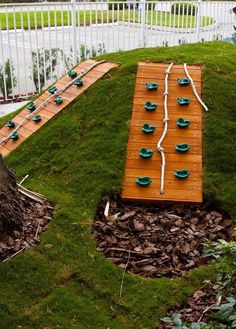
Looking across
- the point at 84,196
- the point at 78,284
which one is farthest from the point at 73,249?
the point at 84,196

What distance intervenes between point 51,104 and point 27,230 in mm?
2291

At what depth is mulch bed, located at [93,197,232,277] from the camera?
11.4 feet

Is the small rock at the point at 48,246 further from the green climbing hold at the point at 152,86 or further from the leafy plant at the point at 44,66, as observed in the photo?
the leafy plant at the point at 44,66

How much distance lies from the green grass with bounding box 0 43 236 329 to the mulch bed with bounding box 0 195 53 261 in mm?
76

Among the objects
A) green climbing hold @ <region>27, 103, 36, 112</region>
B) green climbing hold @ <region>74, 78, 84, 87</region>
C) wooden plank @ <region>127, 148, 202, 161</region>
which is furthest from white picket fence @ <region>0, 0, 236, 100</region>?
wooden plank @ <region>127, 148, 202, 161</region>

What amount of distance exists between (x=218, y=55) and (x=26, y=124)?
250 cm

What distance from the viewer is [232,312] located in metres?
2.11

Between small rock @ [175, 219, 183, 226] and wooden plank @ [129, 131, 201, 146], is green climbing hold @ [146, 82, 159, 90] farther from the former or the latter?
small rock @ [175, 219, 183, 226]

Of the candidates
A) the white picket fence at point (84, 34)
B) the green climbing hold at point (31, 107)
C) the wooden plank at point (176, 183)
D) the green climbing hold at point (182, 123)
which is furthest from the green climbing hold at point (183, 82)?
the white picket fence at point (84, 34)

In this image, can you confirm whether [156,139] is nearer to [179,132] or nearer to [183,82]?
[179,132]

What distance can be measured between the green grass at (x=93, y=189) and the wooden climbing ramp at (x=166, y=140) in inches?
3.4

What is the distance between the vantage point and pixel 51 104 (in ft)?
18.4

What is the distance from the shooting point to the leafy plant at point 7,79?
828cm

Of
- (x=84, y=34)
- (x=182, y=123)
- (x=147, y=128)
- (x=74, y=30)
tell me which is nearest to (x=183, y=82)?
(x=182, y=123)
